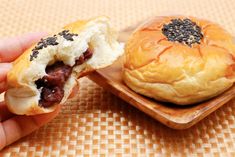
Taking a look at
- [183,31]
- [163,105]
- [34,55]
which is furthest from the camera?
[183,31]

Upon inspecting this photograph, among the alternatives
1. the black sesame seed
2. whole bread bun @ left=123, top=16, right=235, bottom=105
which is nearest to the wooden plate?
whole bread bun @ left=123, top=16, right=235, bottom=105

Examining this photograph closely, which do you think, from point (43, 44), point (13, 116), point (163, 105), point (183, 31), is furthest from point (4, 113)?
point (183, 31)

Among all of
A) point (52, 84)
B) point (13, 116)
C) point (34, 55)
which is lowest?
point (13, 116)

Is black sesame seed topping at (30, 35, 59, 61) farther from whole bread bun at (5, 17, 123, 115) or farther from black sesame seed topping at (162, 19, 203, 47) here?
black sesame seed topping at (162, 19, 203, 47)

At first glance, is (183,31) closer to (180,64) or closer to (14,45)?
(180,64)

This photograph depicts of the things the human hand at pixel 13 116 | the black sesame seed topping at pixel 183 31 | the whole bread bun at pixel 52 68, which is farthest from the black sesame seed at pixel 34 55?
the black sesame seed topping at pixel 183 31

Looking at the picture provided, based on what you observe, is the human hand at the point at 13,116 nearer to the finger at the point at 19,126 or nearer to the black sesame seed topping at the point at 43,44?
the finger at the point at 19,126

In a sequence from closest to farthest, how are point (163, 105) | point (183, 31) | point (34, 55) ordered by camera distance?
point (34, 55) < point (163, 105) < point (183, 31)
